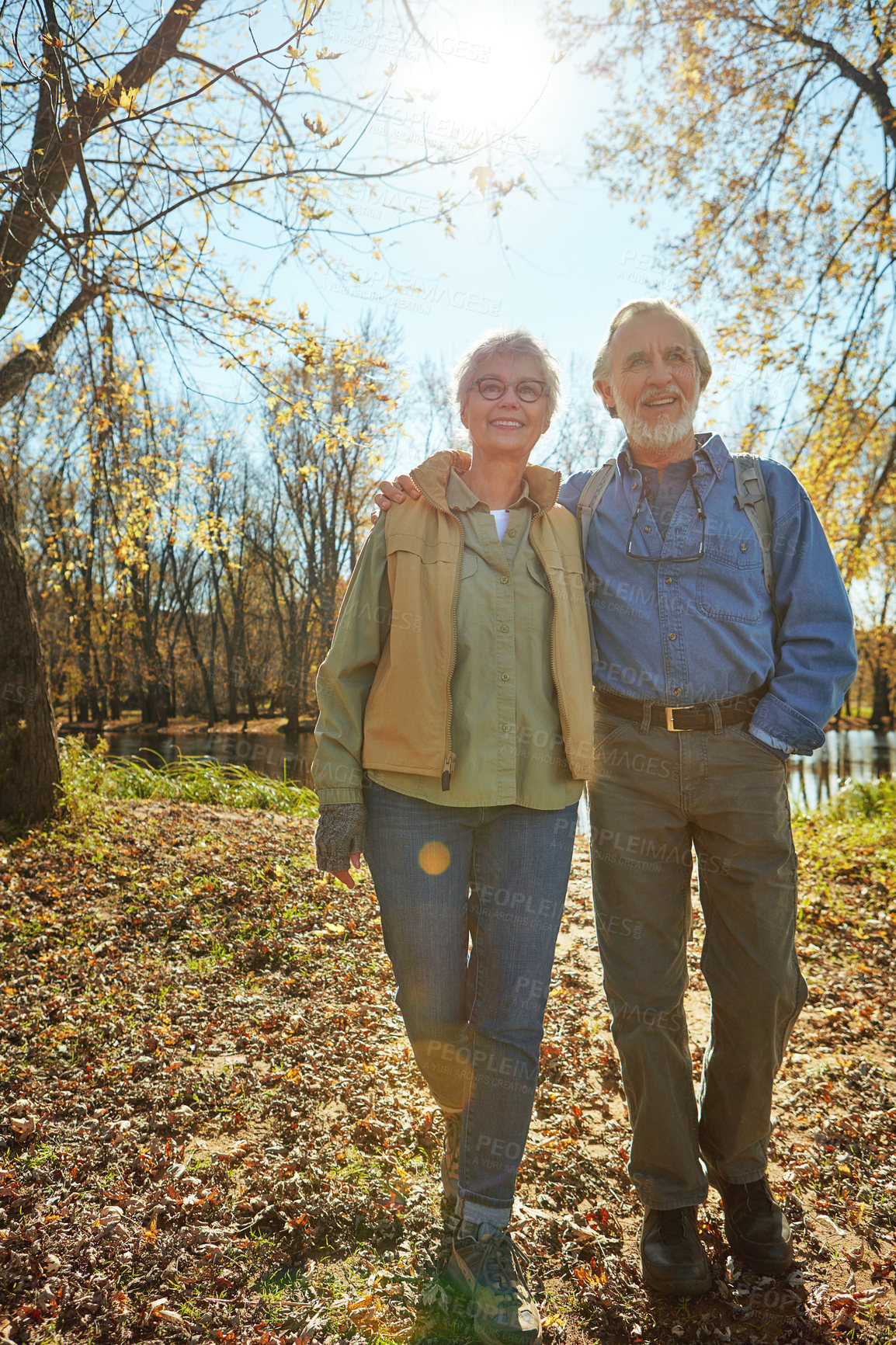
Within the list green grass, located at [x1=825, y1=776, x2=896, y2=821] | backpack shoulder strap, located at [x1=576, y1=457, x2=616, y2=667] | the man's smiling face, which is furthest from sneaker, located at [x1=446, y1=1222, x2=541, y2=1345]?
green grass, located at [x1=825, y1=776, x2=896, y2=821]

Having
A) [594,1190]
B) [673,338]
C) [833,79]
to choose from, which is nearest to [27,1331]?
[594,1190]

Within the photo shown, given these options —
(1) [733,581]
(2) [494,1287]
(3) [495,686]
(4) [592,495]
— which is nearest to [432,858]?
(3) [495,686]

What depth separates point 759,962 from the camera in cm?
217

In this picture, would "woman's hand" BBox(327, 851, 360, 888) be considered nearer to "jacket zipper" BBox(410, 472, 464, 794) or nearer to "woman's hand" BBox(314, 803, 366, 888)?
"woman's hand" BBox(314, 803, 366, 888)

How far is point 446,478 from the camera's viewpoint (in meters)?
2.33

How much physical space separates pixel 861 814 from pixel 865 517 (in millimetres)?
3451

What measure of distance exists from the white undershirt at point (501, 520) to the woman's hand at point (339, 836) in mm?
902

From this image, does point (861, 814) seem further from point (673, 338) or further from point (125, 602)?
point (125, 602)

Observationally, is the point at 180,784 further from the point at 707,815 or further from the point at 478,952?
the point at 707,815

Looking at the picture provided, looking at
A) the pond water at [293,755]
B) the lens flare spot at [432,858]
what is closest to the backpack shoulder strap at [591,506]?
the lens flare spot at [432,858]

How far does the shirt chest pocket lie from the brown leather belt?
0.23 m

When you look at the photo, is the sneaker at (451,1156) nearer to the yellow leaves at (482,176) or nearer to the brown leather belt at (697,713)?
the brown leather belt at (697,713)

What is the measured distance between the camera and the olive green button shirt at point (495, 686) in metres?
2.10

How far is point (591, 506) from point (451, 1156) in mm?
2013
